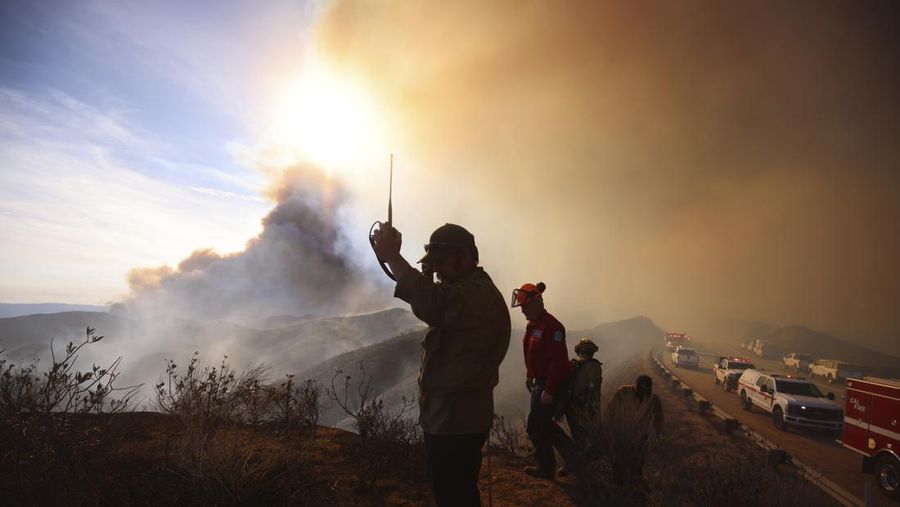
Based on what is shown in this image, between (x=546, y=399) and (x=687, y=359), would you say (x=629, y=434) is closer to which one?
(x=546, y=399)

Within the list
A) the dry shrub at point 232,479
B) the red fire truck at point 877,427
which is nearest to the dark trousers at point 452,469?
the dry shrub at point 232,479

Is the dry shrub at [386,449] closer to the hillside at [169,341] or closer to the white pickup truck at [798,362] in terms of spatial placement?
the hillside at [169,341]

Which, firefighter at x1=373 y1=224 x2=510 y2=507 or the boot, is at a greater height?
firefighter at x1=373 y1=224 x2=510 y2=507

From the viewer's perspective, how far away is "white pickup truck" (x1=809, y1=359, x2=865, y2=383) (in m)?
28.6

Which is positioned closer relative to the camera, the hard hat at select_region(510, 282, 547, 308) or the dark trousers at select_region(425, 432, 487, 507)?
the dark trousers at select_region(425, 432, 487, 507)

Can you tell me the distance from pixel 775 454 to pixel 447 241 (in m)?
8.93

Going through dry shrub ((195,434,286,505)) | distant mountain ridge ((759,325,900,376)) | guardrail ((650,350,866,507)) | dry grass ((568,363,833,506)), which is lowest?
distant mountain ridge ((759,325,900,376))

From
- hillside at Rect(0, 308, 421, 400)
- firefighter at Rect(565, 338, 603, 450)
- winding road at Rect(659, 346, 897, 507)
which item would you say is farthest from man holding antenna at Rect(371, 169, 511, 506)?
hillside at Rect(0, 308, 421, 400)

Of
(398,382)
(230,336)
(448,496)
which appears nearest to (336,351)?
(230,336)

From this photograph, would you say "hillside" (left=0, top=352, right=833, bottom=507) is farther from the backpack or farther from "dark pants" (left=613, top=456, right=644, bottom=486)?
the backpack

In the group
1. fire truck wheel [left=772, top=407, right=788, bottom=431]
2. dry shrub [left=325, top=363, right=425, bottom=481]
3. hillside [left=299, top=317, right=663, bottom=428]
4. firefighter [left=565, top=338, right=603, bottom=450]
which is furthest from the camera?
hillside [left=299, top=317, right=663, bottom=428]

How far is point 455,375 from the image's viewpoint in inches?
90.5

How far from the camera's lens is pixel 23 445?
3.27 metres

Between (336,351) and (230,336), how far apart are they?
11.5 meters
